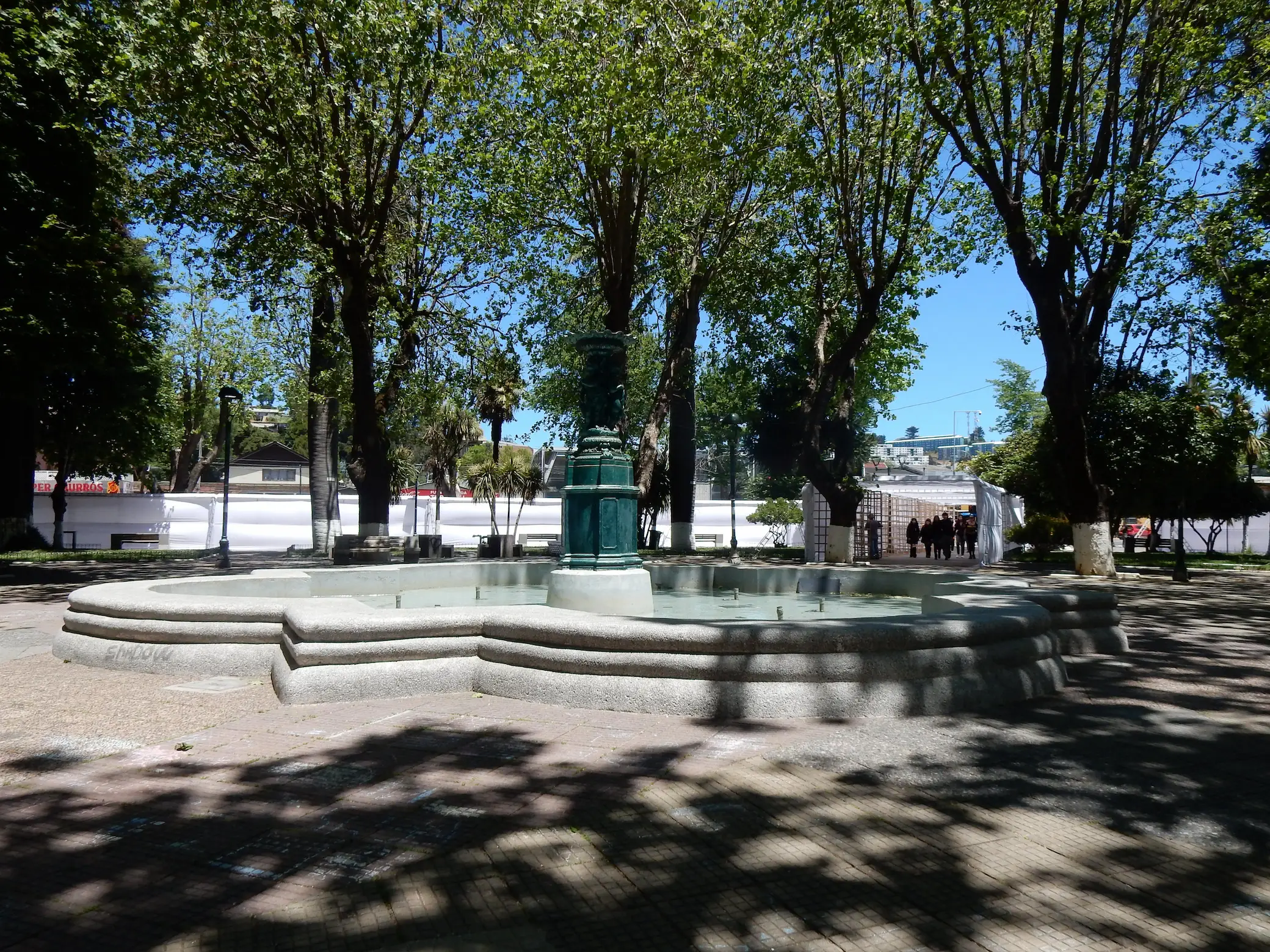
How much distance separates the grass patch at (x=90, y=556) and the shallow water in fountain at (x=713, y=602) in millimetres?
14226

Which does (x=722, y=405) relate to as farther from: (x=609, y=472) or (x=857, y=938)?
(x=857, y=938)

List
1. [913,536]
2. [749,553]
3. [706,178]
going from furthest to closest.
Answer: [913,536] → [749,553] → [706,178]

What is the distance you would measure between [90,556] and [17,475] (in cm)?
304

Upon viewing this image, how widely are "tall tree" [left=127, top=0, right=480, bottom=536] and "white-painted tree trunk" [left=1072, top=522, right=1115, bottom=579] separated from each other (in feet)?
45.3

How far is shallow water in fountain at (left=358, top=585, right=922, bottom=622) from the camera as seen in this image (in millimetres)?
9438

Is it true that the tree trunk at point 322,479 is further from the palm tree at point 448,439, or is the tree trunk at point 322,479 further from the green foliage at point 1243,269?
the green foliage at point 1243,269

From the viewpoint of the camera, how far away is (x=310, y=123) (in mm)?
15000

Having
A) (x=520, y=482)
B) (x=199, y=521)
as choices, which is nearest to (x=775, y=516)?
(x=520, y=482)

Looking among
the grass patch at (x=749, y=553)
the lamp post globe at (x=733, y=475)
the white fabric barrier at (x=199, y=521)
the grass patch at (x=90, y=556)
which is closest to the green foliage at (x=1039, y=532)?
the grass patch at (x=749, y=553)

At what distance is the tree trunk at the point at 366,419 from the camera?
16.5 metres

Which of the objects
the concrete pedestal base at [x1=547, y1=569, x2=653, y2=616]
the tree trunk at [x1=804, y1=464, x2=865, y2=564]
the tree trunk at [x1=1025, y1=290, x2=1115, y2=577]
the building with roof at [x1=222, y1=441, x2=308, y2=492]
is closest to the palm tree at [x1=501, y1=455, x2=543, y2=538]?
the tree trunk at [x1=804, y1=464, x2=865, y2=564]

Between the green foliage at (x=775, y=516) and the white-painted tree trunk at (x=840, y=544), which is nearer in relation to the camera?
the white-painted tree trunk at (x=840, y=544)

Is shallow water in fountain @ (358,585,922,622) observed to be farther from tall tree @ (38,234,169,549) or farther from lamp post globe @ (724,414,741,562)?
tall tree @ (38,234,169,549)

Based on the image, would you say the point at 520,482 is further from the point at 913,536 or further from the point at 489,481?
the point at 913,536
